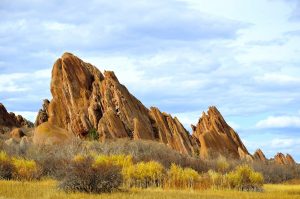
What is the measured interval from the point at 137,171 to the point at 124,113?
176ft

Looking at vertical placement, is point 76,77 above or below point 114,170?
above

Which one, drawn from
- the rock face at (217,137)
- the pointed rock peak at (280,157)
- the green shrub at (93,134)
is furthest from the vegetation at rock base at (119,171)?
the pointed rock peak at (280,157)

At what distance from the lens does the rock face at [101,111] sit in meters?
84.4

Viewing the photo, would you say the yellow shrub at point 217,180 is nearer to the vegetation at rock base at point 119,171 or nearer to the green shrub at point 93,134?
the vegetation at rock base at point 119,171

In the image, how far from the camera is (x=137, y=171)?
33906 mm

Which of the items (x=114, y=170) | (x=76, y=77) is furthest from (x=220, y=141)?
(x=114, y=170)

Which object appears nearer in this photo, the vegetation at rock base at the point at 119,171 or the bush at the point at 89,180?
the bush at the point at 89,180

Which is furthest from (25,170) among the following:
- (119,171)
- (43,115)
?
(43,115)

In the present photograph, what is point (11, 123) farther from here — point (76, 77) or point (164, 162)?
point (164, 162)

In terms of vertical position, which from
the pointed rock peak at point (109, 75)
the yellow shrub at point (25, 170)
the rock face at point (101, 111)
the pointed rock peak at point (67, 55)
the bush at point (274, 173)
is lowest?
the yellow shrub at point (25, 170)

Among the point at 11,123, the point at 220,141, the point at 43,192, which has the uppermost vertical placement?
the point at 11,123

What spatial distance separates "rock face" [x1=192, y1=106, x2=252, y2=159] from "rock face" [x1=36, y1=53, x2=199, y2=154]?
3582 mm

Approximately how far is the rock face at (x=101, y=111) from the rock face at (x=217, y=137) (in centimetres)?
358

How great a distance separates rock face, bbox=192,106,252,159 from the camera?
3211 inches
